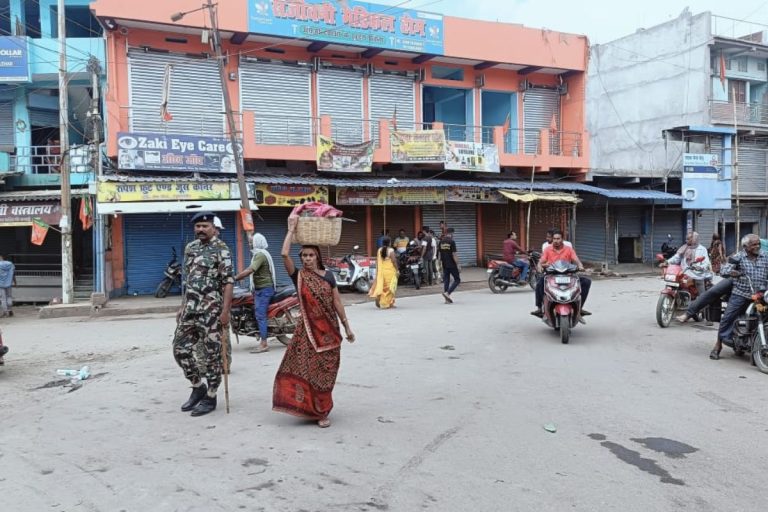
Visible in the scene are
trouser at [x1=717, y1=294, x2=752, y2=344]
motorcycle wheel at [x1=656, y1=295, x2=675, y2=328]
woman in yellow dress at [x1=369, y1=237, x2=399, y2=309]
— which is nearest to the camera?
trouser at [x1=717, y1=294, x2=752, y2=344]

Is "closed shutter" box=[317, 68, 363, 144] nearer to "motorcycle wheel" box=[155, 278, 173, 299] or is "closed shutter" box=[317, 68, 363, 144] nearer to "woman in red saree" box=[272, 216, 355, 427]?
"motorcycle wheel" box=[155, 278, 173, 299]

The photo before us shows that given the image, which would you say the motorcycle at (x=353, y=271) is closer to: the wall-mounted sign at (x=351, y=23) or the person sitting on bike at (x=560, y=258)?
the wall-mounted sign at (x=351, y=23)

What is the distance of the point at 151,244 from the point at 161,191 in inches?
91.0

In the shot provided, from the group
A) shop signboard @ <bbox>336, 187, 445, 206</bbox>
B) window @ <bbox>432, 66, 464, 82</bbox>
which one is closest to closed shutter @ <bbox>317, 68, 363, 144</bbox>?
shop signboard @ <bbox>336, 187, 445, 206</bbox>

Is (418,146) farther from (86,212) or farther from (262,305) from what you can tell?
(262,305)

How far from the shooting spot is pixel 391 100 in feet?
67.7

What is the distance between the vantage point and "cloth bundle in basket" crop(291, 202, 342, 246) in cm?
518

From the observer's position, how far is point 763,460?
435 centimetres

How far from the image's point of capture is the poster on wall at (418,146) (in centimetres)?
1950

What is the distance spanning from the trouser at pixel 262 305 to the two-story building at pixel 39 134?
10.4m

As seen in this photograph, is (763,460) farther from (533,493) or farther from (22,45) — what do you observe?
(22,45)

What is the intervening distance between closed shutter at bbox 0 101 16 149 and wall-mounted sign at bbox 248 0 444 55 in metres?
8.16

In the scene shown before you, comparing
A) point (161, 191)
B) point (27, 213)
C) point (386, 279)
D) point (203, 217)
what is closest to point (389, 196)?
point (386, 279)

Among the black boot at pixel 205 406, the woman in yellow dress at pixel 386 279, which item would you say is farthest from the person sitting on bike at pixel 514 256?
the black boot at pixel 205 406
